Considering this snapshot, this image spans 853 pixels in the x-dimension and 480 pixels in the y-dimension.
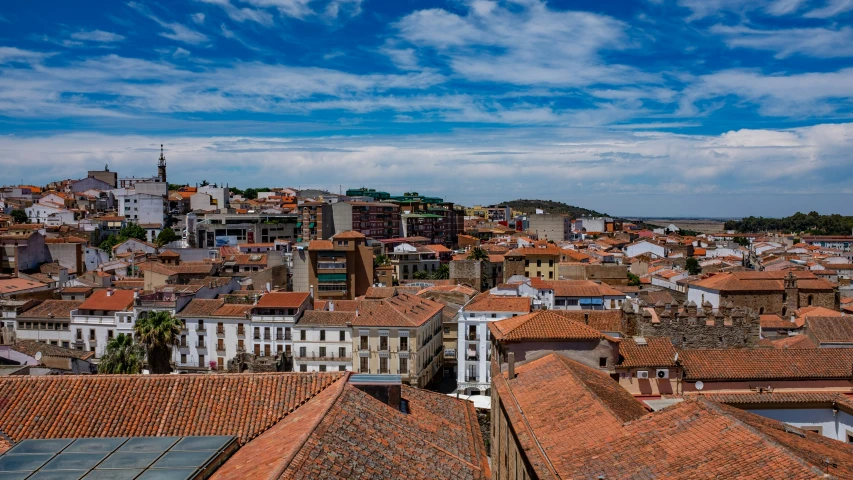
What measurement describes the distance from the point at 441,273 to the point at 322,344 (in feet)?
119

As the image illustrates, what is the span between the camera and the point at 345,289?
222 ft

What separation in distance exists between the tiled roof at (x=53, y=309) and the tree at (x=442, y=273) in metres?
40.2

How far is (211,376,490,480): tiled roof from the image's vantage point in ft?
39.5

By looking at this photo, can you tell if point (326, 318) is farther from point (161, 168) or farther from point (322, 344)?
point (161, 168)

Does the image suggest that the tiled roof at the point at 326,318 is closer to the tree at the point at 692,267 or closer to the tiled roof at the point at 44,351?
the tiled roof at the point at 44,351

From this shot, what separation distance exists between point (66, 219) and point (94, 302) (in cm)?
7297

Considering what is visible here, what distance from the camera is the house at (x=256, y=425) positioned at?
41.0 ft

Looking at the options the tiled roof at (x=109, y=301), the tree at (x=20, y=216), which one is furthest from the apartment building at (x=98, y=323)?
the tree at (x=20, y=216)

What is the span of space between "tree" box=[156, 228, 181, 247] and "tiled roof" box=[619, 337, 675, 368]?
98.2 metres

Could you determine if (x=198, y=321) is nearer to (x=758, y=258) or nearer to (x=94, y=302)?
(x=94, y=302)

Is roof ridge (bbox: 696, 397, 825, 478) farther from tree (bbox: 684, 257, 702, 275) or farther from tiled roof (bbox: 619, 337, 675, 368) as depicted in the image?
tree (bbox: 684, 257, 702, 275)

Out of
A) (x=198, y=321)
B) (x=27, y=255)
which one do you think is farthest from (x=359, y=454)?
(x=27, y=255)

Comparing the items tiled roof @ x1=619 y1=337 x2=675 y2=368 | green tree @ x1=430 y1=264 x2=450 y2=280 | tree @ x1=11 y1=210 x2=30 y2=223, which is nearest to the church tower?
tree @ x1=11 y1=210 x2=30 y2=223

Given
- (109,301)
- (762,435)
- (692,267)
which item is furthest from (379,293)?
(692,267)
